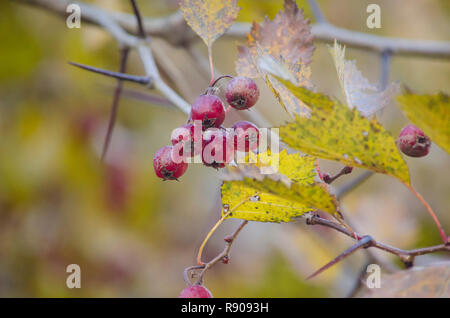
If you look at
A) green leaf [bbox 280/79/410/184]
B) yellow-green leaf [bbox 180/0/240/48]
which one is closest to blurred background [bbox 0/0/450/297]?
yellow-green leaf [bbox 180/0/240/48]

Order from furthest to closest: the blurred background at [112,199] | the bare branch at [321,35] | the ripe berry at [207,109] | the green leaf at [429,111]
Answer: the blurred background at [112,199]
the bare branch at [321,35]
the ripe berry at [207,109]
the green leaf at [429,111]

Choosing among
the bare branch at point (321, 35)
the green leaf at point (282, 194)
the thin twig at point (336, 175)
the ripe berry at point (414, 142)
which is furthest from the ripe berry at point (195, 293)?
the bare branch at point (321, 35)

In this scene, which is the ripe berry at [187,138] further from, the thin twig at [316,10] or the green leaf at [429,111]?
the thin twig at [316,10]

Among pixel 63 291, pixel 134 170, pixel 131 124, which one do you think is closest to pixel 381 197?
pixel 134 170

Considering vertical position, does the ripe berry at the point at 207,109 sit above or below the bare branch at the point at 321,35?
below

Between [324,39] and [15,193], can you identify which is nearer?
[324,39]

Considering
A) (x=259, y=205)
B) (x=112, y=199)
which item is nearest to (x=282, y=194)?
(x=259, y=205)

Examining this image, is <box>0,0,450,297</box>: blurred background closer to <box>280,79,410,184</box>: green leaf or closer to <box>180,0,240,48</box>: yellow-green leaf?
<box>180,0,240,48</box>: yellow-green leaf

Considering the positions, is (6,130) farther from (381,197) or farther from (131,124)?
(381,197)
